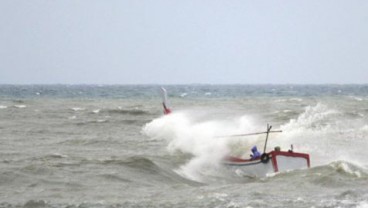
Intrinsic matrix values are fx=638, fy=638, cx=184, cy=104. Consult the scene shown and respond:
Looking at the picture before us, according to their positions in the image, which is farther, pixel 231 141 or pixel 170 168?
pixel 231 141

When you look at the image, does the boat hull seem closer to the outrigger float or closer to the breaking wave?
the outrigger float

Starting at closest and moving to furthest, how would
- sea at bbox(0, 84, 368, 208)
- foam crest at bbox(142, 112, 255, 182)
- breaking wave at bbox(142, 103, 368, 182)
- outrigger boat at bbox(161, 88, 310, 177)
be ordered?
sea at bbox(0, 84, 368, 208) < outrigger boat at bbox(161, 88, 310, 177) < foam crest at bbox(142, 112, 255, 182) < breaking wave at bbox(142, 103, 368, 182)

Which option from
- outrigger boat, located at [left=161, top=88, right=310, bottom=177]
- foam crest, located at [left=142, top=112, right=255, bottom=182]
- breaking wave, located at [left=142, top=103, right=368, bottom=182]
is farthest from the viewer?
breaking wave, located at [left=142, top=103, right=368, bottom=182]

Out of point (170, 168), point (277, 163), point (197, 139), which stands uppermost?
point (277, 163)

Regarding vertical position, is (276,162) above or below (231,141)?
above

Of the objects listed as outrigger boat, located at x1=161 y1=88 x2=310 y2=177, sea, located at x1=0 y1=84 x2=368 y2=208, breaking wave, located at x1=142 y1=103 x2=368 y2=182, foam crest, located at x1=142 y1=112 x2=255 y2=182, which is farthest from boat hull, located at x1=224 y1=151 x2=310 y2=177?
foam crest, located at x1=142 y1=112 x2=255 y2=182

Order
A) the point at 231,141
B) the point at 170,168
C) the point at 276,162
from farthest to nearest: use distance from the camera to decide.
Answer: the point at 231,141, the point at 170,168, the point at 276,162

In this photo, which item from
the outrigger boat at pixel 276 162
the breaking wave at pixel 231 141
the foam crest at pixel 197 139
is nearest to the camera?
the outrigger boat at pixel 276 162

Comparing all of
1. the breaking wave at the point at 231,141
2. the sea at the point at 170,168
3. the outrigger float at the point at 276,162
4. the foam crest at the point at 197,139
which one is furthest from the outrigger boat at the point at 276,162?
the foam crest at the point at 197,139

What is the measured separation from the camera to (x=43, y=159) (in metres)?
21.8

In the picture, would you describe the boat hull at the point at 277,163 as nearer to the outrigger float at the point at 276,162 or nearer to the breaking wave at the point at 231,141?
the outrigger float at the point at 276,162

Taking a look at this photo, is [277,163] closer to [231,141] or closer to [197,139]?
[231,141]

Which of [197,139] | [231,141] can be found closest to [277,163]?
[231,141]

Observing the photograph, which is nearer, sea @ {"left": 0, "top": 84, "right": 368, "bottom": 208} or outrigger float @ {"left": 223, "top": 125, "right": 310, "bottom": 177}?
sea @ {"left": 0, "top": 84, "right": 368, "bottom": 208}
